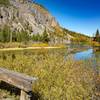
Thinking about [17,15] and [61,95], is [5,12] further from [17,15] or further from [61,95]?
[61,95]

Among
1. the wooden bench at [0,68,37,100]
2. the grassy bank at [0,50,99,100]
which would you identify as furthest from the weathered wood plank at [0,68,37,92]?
the grassy bank at [0,50,99,100]

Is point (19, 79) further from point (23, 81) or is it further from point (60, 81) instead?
point (60, 81)

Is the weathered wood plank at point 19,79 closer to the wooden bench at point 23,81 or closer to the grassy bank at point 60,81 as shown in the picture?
the wooden bench at point 23,81

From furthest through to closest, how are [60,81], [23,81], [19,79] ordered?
[60,81] < [19,79] < [23,81]

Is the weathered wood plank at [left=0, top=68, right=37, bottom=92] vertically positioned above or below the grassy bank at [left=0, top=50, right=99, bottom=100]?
above

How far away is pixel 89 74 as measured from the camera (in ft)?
27.5

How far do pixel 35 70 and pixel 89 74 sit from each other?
6.94ft

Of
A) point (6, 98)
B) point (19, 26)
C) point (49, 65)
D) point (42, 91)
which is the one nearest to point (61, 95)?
point (42, 91)

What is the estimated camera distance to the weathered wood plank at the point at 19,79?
5.57 meters

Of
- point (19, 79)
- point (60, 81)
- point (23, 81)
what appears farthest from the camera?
point (60, 81)

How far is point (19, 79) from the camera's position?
591cm

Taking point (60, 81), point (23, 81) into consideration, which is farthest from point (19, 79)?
point (60, 81)

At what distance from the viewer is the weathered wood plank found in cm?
557

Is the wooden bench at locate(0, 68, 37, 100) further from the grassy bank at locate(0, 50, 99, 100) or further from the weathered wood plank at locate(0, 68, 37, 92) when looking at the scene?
the grassy bank at locate(0, 50, 99, 100)
